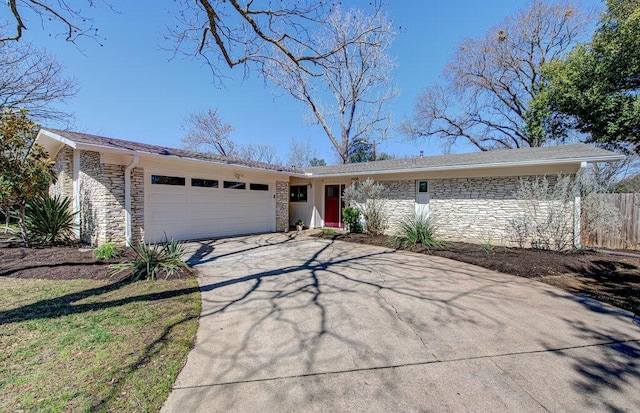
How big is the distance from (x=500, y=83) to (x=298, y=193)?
49.1 ft

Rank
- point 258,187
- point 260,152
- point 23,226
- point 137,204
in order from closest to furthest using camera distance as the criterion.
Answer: point 23,226, point 137,204, point 258,187, point 260,152

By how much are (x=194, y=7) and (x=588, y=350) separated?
7.78 m

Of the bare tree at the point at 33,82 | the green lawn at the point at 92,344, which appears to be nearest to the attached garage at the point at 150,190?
the green lawn at the point at 92,344

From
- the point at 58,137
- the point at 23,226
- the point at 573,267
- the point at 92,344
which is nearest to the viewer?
the point at 92,344

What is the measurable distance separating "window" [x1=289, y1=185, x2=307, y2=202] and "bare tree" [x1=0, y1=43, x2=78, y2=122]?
12.2 meters

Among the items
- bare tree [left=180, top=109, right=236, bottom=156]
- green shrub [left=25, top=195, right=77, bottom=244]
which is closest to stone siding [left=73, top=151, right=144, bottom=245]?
green shrub [left=25, top=195, right=77, bottom=244]

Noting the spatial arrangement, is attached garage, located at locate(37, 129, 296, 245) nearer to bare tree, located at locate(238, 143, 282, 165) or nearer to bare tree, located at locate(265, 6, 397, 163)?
bare tree, located at locate(265, 6, 397, 163)

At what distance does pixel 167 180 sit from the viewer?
8.59 meters

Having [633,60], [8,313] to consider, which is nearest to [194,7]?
[8,313]

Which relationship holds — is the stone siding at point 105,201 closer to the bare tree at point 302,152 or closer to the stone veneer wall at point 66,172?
the stone veneer wall at point 66,172

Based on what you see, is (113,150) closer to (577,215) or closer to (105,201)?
(105,201)

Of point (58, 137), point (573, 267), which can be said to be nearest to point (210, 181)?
point (58, 137)

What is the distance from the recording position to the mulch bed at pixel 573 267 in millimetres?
4641

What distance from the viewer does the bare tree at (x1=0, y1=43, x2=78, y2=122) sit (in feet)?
39.0
